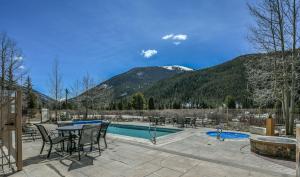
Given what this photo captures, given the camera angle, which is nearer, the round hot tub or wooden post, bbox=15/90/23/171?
wooden post, bbox=15/90/23/171

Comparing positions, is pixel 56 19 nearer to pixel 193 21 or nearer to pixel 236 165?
pixel 193 21

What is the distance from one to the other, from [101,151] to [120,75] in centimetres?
13758

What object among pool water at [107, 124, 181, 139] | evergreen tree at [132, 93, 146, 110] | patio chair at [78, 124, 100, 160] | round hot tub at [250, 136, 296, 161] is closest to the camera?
patio chair at [78, 124, 100, 160]

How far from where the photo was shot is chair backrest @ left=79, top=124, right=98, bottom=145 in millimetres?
4388

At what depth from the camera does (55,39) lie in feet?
44.7

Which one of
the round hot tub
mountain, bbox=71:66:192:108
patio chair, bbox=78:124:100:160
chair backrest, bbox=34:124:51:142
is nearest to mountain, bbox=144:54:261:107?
mountain, bbox=71:66:192:108

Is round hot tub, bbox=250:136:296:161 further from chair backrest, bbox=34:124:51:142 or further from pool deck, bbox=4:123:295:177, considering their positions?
chair backrest, bbox=34:124:51:142

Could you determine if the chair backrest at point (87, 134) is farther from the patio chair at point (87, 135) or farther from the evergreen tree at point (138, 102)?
the evergreen tree at point (138, 102)

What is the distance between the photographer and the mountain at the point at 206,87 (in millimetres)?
52522

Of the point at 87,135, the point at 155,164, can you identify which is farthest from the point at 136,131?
the point at 155,164

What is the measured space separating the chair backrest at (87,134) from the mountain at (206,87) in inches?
1746

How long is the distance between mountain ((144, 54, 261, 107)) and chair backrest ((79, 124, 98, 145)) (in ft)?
145

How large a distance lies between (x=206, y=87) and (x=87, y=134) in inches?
2580

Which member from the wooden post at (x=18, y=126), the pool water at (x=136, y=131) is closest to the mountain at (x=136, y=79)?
the pool water at (x=136, y=131)
